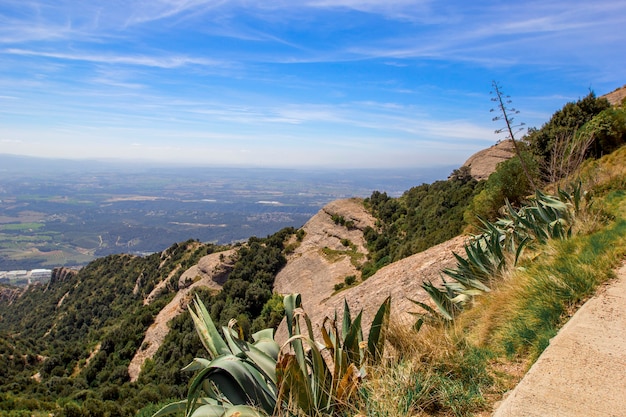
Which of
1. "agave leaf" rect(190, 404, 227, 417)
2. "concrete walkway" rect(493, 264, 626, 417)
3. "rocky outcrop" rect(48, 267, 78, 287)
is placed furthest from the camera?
"rocky outcrop" rect(48, 267, 78, 287)

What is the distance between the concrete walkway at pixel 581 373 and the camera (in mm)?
2025

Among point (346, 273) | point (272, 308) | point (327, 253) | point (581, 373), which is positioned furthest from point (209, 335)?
point (327, 253)

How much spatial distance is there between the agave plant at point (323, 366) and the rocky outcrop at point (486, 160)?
78.3 ft

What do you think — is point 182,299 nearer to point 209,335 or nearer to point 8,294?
point 209,335

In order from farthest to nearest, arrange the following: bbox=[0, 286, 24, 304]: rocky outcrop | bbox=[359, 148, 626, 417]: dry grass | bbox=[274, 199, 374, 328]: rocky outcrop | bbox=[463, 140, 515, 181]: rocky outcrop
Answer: bbox=[0, 286, 24, 304]: rocky outcrop, bbox=[463, 140, 515, 181]: rocky outcrop, bbox=[274, 199, 374, 328]: rocky outcrop, bbox=[359, 148, 626, 417]: dry grass

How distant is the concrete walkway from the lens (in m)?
2.03

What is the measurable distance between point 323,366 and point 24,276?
454ft

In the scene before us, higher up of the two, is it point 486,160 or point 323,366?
point 486,160

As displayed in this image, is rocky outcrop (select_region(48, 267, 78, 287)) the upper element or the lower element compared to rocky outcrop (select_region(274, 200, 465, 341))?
lower

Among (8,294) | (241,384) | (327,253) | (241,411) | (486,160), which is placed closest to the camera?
(241,411)

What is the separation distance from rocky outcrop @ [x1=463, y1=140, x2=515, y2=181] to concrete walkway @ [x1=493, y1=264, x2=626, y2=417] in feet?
75.4

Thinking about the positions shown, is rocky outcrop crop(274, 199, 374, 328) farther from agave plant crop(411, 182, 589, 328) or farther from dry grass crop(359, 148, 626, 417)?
dry grass crop(359, 148, 626, 417)

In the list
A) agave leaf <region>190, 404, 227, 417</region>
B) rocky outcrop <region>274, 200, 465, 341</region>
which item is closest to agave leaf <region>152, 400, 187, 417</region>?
agave leaf <region>190, 404, 227, 417</region>

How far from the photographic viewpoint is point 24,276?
110 meters
